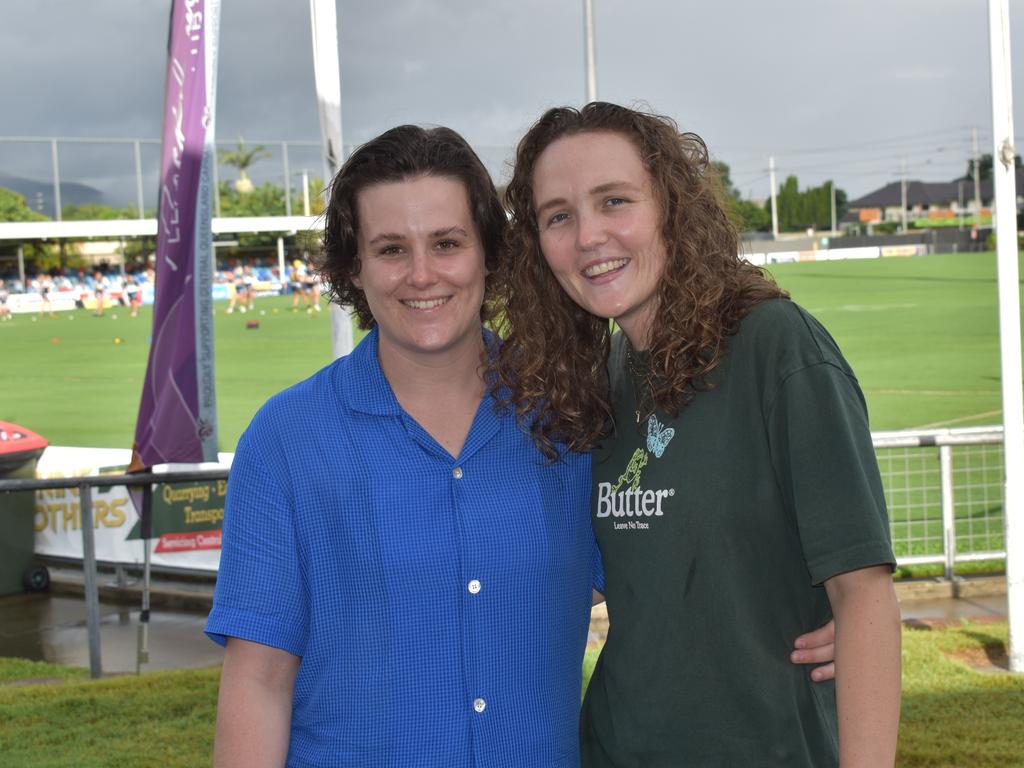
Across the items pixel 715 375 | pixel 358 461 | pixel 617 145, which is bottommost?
pixel 358 461

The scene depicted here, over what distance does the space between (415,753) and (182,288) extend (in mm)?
4181

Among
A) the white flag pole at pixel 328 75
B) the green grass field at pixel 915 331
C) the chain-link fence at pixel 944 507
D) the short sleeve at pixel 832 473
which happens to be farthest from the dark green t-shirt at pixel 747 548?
the green grass field at pixel 915 331

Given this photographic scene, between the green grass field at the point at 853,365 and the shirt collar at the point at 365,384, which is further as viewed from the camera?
the green grass field at the point at 853,365

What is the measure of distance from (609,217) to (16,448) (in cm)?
760

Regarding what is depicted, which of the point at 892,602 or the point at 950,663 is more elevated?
the point at 892,602

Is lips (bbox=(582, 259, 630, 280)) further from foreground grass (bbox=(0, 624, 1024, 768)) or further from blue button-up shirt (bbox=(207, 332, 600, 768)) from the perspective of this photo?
foreground grass (bbox=(0, 624, 1024, 768))

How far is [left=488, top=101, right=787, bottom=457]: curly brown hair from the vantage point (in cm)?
172

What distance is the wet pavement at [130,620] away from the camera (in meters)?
6.13

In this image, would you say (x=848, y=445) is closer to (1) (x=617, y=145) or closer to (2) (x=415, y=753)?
(1) (x=617, y=145)

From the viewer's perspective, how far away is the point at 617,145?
1833mm

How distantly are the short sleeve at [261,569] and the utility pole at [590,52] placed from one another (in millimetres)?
5964

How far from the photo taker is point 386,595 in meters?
1.75

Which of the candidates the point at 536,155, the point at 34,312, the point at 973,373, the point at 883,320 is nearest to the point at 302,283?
the point at 34,312

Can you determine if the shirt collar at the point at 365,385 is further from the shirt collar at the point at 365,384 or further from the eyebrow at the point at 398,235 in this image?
the eyebrow at the point at 398,235
